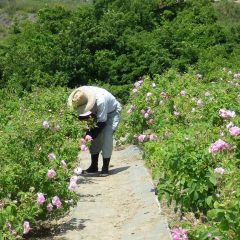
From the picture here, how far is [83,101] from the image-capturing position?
293 inches

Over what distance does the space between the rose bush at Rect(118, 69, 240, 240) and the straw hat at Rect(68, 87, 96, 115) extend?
87 centimetres

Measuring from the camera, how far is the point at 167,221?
5051mm

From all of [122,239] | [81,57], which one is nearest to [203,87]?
[122,239]

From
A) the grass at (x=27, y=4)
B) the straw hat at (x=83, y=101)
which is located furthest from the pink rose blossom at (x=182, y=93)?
the grass at (x=27, y=4)

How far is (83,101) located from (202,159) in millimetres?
3420

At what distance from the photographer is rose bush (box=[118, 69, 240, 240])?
2.97 meters

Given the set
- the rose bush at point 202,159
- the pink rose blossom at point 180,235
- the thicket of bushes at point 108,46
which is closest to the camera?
the rose bush at point 202,159

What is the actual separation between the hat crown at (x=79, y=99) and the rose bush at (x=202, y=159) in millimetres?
959

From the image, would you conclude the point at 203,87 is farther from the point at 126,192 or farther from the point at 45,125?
the point at 45,125

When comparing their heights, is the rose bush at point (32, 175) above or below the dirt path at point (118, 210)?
above

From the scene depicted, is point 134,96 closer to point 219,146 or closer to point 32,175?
point 32,175

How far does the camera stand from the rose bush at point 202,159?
2971mm

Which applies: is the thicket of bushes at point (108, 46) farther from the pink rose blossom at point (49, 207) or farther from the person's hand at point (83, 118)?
the pink rose blossom at point (49, 207)

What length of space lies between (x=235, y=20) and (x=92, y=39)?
35.3ft
